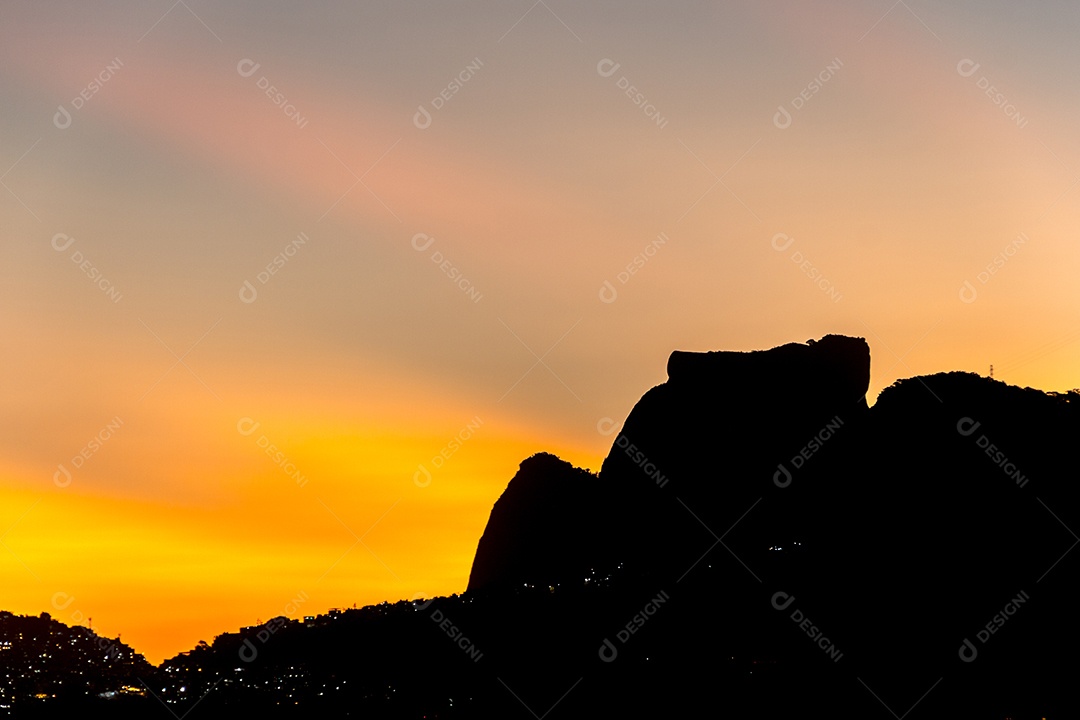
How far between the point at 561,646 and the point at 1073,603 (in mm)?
28727

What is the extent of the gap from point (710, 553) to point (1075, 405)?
112ft

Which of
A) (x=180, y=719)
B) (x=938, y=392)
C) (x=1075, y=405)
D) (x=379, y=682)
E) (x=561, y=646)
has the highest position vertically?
(x=180, y=719)

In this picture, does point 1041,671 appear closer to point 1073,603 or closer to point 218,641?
point 1073,603

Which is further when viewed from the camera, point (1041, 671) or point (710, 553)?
point (710, 553)

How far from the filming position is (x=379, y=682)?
60531 mm

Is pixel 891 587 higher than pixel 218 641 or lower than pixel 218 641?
lower

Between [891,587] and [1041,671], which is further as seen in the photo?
[891,587]

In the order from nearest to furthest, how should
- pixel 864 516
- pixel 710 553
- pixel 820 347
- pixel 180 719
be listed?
pixel 180 719 < pixel 864 516 < pixel 710 553 < pixel 820 347

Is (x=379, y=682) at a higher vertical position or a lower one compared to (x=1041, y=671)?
higher

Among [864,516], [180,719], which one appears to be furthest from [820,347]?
[180,719]

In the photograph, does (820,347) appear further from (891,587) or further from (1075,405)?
(891,587)

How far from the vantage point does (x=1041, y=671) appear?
4941 centimetres

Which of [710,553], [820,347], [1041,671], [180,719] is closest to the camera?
[1041,671]

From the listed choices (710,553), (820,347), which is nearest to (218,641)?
(710,553)
